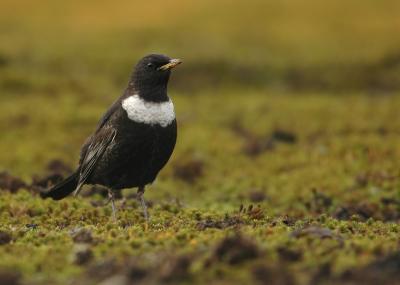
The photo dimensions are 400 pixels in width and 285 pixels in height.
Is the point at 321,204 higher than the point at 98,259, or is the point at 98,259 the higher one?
the point at 98,259

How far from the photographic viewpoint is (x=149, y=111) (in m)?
11.3

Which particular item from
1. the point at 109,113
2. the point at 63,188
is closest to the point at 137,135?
the point at 109,113

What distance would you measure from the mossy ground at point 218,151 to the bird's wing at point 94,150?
67 centimetres

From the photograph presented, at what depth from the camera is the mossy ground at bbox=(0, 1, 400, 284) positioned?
7773 mm

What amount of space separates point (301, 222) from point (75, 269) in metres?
4.16

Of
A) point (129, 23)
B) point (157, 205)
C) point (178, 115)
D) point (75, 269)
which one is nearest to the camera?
point (75, 269)

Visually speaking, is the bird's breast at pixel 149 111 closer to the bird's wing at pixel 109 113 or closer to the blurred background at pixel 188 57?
the bird's wing at pixel 109 113

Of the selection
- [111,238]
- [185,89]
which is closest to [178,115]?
[185,89]

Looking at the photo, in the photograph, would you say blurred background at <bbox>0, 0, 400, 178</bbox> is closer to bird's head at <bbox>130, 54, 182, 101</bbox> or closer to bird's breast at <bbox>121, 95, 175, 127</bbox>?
bird's head at <bbox>130, 54, 182, 101</bbox>

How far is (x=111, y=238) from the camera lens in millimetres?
8836

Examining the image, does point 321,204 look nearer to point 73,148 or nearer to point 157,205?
point 157,205

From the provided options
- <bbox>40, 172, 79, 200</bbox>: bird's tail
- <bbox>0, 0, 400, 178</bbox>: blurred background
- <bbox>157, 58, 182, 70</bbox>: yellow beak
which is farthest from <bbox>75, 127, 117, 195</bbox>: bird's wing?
<bbox>0, 0, 400, 178</bbox>: blurred background

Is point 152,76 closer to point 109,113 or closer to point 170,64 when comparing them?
point 170,64

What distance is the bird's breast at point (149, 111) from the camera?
36.8 feet
